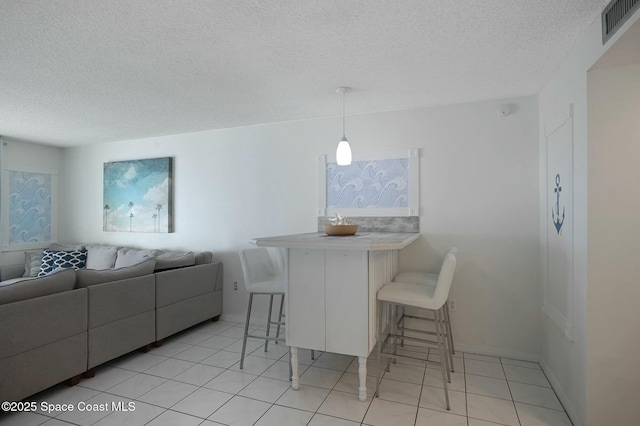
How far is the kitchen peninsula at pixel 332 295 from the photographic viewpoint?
2292 millimetres

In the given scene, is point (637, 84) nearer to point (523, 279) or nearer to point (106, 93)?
point (523, 279)

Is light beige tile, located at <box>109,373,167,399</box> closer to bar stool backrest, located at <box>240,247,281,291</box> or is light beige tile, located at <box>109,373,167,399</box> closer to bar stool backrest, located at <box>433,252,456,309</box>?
bar stool backrest, located at <box>240,247,281,291</box>

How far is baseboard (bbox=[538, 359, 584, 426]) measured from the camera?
2064mm

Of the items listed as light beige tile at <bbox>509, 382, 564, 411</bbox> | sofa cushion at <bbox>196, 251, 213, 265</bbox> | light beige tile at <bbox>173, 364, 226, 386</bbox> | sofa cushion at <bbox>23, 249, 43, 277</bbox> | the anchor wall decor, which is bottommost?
light beige tile at <bbox>173, 364, 226, 386</bbox>

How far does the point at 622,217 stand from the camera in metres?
1.92

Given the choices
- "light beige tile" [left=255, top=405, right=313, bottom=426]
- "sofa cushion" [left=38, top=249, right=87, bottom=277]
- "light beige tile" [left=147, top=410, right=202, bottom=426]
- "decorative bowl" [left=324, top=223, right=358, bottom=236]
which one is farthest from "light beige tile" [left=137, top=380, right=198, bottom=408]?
"sofa cushion" [left=38, top=249, right=87, bottom=277]

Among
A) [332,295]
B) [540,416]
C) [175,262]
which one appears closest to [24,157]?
[175,262]

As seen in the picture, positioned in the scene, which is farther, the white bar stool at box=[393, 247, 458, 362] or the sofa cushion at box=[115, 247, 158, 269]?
the sofa cushion at box=[115, 247, 158, 269]

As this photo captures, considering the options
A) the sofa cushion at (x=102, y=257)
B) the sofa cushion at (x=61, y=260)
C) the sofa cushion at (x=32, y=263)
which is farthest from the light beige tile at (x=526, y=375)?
the sofa cushion at (x=32, y=263)

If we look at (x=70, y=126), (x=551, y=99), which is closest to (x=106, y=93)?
(x=70, y=126)

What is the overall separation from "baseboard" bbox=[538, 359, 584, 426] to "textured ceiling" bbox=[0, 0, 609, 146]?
2.34 metres

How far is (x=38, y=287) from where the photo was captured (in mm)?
2400

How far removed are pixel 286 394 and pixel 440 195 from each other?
2.26 metres

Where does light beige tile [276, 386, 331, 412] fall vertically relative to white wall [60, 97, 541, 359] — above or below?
below
